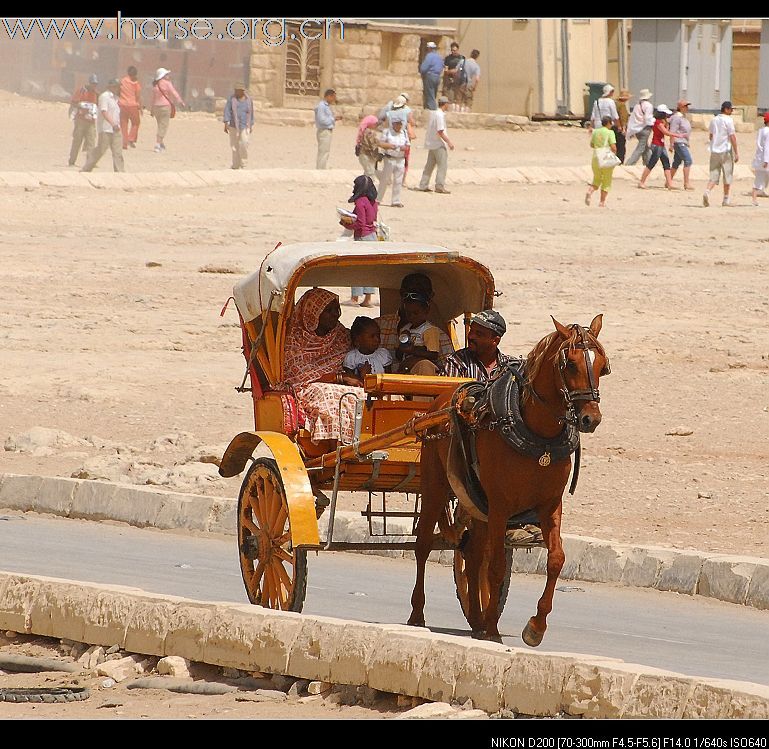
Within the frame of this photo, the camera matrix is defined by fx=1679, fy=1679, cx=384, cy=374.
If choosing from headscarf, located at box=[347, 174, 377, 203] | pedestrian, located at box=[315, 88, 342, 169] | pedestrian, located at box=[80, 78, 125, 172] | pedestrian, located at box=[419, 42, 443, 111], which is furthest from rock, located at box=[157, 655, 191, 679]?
pedestrian, located at box=[419, 42, 443, 111]

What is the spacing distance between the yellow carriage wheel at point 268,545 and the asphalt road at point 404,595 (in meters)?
0.37

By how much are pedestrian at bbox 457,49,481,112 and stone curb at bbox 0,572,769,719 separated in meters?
37.7

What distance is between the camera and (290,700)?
281 inches

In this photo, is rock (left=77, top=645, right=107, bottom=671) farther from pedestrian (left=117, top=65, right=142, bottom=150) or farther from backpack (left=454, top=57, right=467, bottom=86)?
backpack (left=454, top=57, right=467, bottom=86)

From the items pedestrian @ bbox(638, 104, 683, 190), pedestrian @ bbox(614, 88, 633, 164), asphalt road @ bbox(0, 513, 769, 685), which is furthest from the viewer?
pedestrian @ bbox(614, 88, 633, 164)

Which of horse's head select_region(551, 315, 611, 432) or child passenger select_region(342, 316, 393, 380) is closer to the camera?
horse's head select_region(551, 315, 611, 432)

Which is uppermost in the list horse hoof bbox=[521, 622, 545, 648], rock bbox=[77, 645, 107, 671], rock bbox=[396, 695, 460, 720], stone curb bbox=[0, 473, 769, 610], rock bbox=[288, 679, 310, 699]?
rock bbox=[396, 695, 460, 720]

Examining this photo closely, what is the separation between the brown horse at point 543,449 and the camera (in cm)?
725

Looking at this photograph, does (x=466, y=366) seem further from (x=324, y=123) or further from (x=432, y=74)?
(x=432, y=74)

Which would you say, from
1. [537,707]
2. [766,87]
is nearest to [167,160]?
[766,87]

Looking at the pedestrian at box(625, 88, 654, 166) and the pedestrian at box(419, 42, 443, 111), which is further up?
the pedestrian at box(419, 42, 443, 111)

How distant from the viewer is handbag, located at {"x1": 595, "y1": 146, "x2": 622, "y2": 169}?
28.2m

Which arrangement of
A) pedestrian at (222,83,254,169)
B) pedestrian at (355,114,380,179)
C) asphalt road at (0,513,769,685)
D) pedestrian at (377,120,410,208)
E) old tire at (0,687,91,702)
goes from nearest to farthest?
old tire at (0,687,91,702)
asphalt road at (0,513,769,685)
pedestrian at (355,114,380,179)
pedestrian at (377,120,410,208)
pedestrian at (222,83,254,169)

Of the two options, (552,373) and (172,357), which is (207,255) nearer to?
(172,357)
